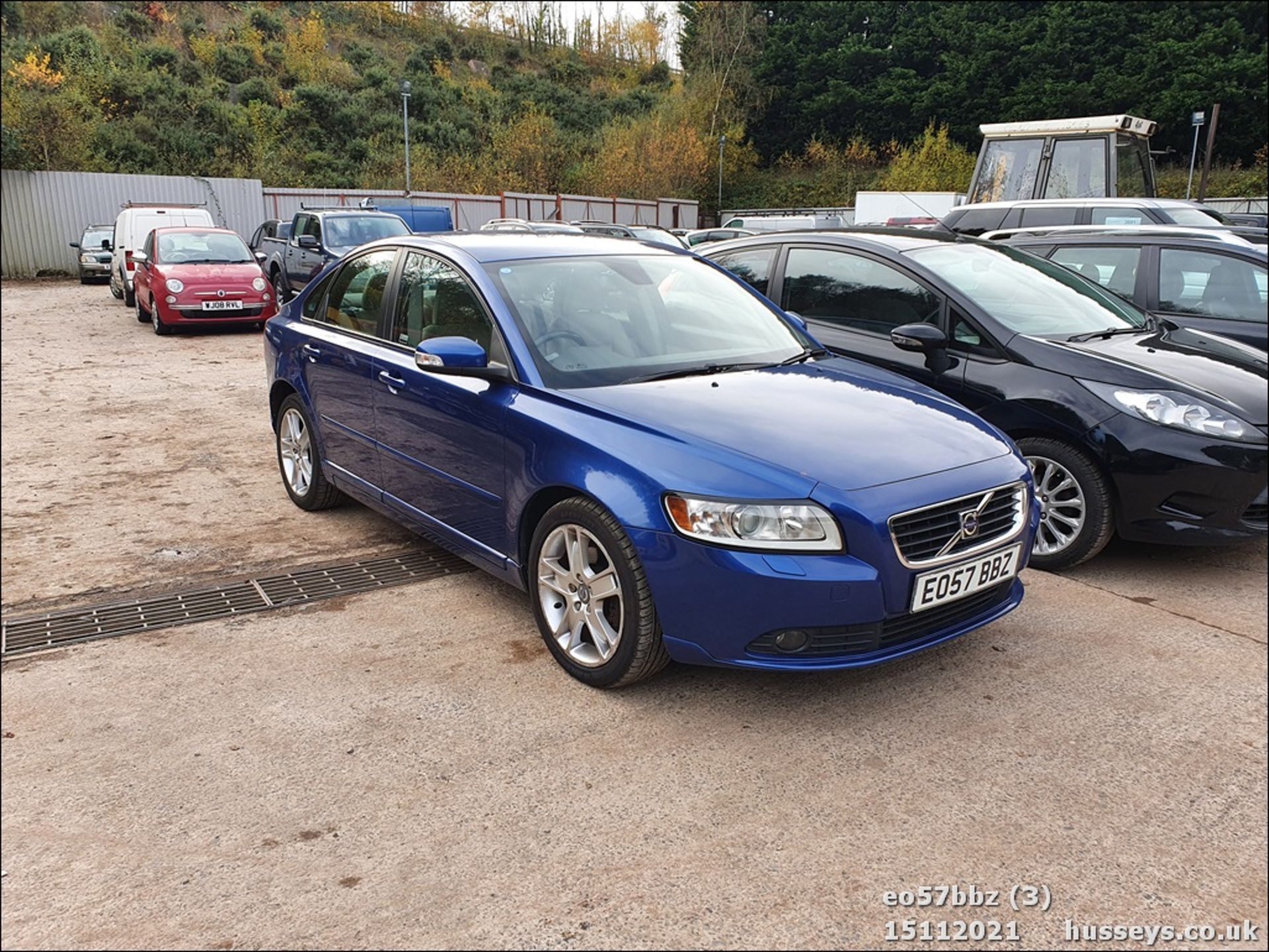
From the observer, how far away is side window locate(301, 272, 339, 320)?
5219 millimetres

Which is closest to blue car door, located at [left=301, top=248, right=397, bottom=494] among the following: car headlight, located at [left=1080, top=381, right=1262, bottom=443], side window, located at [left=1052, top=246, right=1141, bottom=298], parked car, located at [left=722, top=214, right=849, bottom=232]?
car headlight, located at [left=1080, top=381, right=1262, bottom=443]

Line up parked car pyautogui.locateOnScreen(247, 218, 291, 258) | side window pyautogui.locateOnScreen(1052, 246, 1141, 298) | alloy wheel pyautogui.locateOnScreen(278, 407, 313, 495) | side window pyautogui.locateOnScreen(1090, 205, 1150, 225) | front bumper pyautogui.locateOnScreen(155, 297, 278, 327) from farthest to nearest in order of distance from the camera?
parked car pyautogui.locateOnScreen(247, 218, 291, 258)
front bumper pyautogui.locateOnScreen(155, 297, 278, 327)
side window pyautogui.locateOnScreen(1090, 205, 1150, 225)
side window pyautogui.locateOnScreen(1052, 246, 1141, 298)
alloy wheel pyautogui.locateOnScreen(278, 407, 313, 495)

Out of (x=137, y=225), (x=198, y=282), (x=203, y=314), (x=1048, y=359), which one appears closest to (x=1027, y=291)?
(x=1048, y=359)

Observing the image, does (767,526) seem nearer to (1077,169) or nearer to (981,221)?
(981,221)

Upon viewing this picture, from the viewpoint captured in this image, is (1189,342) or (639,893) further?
(1189,342)

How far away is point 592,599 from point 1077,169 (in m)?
12.5

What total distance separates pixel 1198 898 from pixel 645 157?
1810 inches

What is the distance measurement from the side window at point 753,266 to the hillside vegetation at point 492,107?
2211 cm

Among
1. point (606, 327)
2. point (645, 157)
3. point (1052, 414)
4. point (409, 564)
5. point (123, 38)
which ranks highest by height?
point (123, 38)

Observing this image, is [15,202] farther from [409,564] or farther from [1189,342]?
[1189,342]

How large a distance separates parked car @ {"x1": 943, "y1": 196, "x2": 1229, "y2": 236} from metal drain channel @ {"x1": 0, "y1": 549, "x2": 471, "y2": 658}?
8.02 meters

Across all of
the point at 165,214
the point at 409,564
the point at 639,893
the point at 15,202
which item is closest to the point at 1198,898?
the point at 639,893

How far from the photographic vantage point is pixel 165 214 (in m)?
18.4

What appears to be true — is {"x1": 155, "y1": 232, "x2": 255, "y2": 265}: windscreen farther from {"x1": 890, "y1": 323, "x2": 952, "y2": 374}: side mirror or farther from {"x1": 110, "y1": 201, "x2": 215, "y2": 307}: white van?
{"x1": 890, "y1": 323, "x2": 952, "y2": 374}: side mirror
